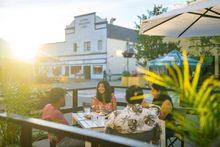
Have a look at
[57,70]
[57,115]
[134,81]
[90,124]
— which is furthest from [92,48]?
[57,115]

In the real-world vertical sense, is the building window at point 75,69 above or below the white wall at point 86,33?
below

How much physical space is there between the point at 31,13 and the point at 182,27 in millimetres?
6960

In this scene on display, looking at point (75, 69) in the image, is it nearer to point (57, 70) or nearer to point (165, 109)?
point (57, 70)

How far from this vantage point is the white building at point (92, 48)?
4600cm

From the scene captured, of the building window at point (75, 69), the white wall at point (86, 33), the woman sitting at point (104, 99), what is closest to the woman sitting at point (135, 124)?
the woman sitting at point (104, 99)

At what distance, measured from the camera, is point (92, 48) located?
47.6 meters

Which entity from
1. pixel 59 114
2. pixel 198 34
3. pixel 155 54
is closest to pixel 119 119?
pixel 59 114

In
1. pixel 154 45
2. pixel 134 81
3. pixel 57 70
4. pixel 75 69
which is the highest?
pixel 154 45

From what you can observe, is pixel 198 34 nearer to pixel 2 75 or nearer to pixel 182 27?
pixel 182 27

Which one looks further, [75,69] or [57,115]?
[75,69]

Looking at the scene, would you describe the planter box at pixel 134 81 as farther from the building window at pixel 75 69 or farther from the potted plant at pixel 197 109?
the potted plant at pixel 197 109

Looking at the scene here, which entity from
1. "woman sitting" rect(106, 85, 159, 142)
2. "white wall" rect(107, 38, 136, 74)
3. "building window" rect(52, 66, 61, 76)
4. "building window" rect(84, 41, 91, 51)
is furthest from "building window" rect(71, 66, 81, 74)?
"woman sitting" rect(106, 85, 159, 142)

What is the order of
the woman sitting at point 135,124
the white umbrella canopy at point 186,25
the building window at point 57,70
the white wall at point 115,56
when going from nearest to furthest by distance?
1. the woman sitting at point 135,124
2. the white umbrella canopy at point 186,25
3. the white wall at point 115,56
4. the building window at point 57,70

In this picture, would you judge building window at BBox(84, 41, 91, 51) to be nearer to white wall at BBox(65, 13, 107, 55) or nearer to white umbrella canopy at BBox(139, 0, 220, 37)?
white wall at BBox(65, 13, 107, 55)
